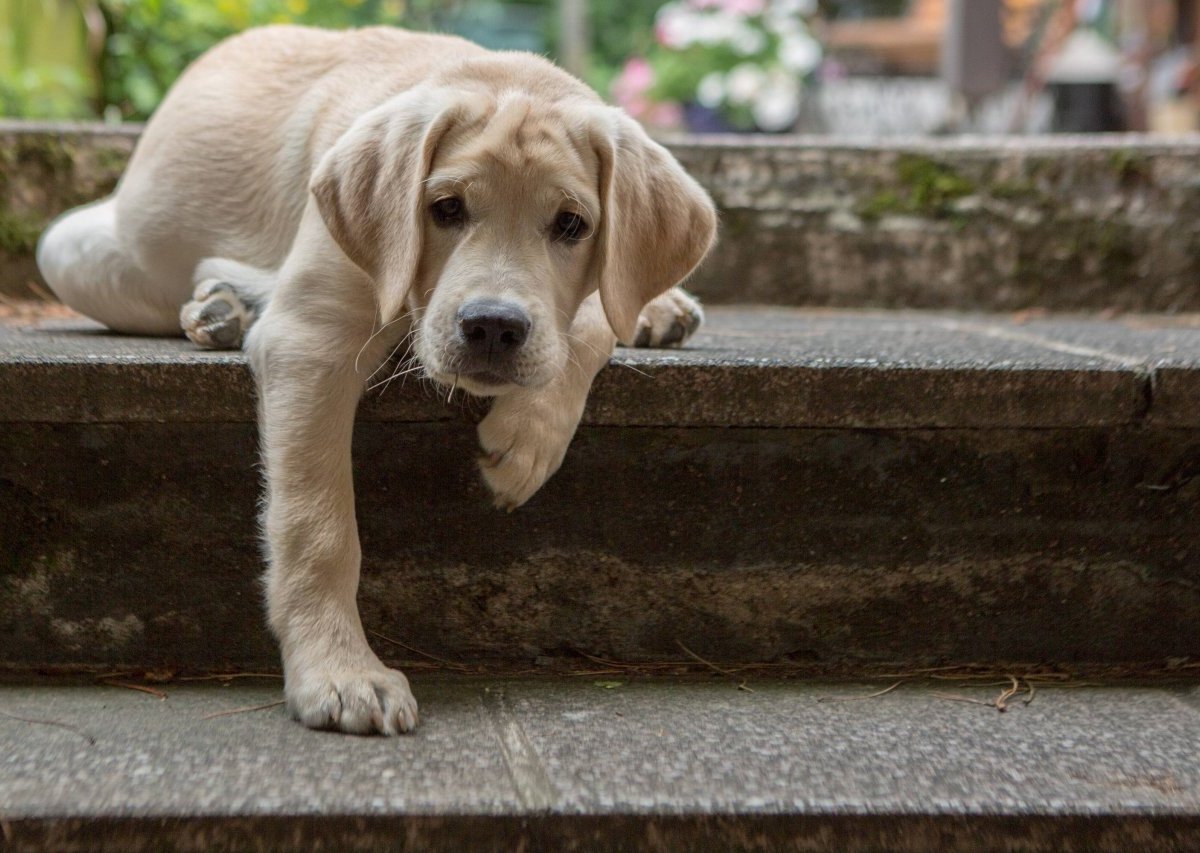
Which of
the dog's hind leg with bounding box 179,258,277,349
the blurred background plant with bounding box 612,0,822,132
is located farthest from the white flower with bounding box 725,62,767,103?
the dog's hind leg with bounding box 179,258,277,349

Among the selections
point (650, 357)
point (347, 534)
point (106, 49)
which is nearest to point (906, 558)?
point (650, 357)

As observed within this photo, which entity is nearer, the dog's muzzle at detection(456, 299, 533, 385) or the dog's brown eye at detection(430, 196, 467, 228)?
the dog's muzzle at detection(456, 299, 533, 385)

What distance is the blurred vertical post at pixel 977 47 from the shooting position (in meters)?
6.42

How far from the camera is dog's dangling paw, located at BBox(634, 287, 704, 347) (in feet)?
9.20

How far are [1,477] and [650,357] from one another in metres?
1.24

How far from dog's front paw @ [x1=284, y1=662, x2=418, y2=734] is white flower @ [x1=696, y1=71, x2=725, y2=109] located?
8650 mm

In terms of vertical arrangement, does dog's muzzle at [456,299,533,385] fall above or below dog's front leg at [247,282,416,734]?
above

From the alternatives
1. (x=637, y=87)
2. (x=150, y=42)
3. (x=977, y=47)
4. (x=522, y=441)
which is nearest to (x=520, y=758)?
(x=522, y=441)

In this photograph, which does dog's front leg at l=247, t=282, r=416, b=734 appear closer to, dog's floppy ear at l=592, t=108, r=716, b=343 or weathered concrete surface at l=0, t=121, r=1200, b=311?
dog's floppy ear at l=592, t=108, r=716, b=343

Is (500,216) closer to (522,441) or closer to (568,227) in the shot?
(568,227)

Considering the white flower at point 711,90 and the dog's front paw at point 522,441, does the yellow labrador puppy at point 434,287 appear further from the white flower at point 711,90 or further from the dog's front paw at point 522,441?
the white flower at point 711,90

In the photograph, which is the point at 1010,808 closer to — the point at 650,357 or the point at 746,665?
the point at 746,665

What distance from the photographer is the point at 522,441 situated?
7.30 ft

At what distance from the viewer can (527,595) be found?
2.40 meters
